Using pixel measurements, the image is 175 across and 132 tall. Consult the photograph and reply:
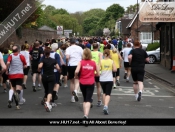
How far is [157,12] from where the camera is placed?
949 inches

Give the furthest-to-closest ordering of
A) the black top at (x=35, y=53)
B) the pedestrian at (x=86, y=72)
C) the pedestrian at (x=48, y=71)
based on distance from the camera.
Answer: the black top at (x=35, y=53) → the pedestrian at (x=48, y=71) → the pedestrian at (x=86, y=72)

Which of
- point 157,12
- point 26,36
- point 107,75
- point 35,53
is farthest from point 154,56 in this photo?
point 107,75

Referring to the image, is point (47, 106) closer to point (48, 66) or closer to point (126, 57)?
point (48, 66)

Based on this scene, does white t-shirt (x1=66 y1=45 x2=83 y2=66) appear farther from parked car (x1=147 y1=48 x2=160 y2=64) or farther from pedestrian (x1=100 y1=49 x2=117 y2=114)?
parked car (x1=147 y1=48 x2=160 y2=64)

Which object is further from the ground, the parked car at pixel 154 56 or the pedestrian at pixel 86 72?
the pedestrian at pixel 86 72

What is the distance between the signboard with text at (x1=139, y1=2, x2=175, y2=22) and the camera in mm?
23906

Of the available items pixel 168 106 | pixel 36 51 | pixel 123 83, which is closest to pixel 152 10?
pixel 123 83

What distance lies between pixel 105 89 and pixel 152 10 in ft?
43.5

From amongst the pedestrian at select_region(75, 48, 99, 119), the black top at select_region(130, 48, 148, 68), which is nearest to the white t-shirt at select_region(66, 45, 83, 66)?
the black top at select_region(130, 48, 148, 68)

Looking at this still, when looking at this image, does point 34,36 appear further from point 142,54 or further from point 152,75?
point 142,54

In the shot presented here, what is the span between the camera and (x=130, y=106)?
13.0 metres

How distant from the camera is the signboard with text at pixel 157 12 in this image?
2391cm

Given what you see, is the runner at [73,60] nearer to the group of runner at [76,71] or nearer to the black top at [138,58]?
the group of runner at [76,71]

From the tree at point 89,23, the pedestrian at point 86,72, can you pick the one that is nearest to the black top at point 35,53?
the pedestrian at point 86,72
